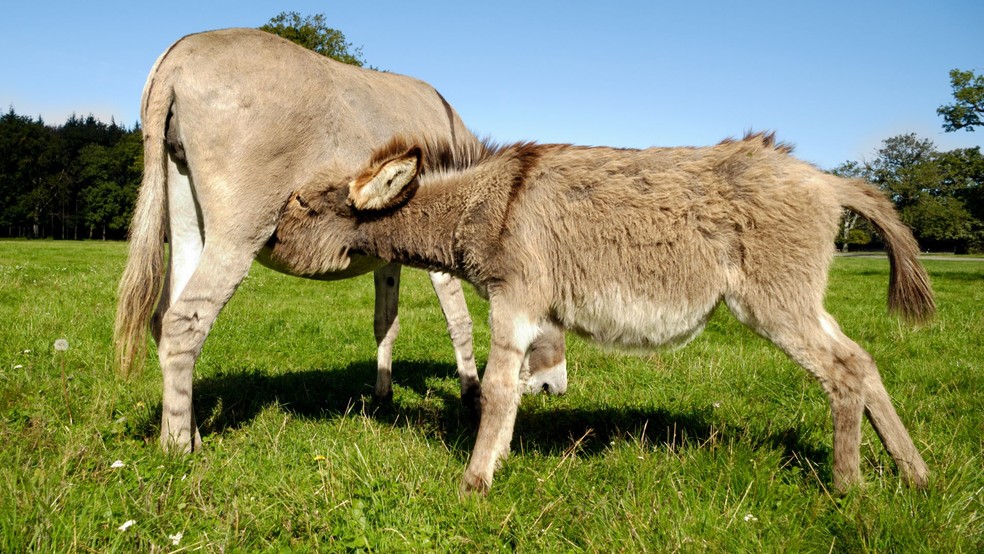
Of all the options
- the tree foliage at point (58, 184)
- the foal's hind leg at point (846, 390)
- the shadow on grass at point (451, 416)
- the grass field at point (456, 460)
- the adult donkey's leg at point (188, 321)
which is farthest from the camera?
the tree foliage at point (58, 184)

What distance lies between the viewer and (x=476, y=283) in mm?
3598

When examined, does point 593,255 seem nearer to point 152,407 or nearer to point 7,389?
point 152,407

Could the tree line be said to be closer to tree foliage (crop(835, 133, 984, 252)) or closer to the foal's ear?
tree foliage (crop(835, 133, 984, 252))

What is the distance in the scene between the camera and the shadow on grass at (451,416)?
3.82m

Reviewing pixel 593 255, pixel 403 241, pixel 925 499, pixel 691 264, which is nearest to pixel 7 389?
pixel 403 241

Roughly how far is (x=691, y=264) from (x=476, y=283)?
1205 millimetres

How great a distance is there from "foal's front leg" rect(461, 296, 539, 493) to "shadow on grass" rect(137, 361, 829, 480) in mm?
491

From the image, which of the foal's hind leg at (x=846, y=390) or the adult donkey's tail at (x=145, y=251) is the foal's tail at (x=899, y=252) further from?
the adult donkey's tail at (x=145, y=251)

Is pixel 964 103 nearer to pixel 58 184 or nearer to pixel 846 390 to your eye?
pixel 846 390

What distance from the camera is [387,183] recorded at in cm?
345

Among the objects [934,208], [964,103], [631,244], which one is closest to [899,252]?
[631,244]

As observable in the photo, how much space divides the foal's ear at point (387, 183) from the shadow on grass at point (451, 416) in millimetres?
1522

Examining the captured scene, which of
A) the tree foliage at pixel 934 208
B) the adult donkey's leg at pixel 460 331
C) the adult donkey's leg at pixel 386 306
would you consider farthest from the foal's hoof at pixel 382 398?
the tree foliage at pixel 934 208

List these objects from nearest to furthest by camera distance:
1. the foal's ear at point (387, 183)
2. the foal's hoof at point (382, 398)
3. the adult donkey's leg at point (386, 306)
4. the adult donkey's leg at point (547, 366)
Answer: the foal's ear at point (387, 183) < the adult donkey's leg at point (547, 366) < the foal's hoof at point (382, 398) < the adult donkey's leg at point (386, 306)
